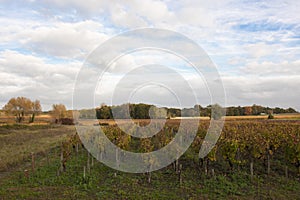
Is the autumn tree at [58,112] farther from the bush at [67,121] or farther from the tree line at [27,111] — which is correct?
the bush at [67,121]

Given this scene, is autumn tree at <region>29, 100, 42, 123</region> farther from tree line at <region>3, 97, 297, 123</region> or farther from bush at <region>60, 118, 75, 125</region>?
bush at <region>60, 118, 75, 125</region>

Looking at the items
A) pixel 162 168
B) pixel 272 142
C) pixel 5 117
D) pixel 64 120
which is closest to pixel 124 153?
pixel 162 168

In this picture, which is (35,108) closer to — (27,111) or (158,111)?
(27,111)

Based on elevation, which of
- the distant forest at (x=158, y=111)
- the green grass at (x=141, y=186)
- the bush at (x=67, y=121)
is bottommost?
the green grass at (x=141, y=186)

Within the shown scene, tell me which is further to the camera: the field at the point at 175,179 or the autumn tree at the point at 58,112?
the autumn tree at the point at 58,112

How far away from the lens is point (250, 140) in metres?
16.5

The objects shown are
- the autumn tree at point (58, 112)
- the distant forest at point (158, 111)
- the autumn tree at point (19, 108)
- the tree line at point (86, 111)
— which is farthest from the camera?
the autumn tree at point (58, 112)

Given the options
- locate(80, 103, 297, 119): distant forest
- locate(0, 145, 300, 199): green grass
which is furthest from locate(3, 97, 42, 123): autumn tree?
locate(0, 145, 300, 199): green grass

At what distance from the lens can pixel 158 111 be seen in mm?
40500

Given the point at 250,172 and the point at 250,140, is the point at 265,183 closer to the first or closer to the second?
the point at 250,172

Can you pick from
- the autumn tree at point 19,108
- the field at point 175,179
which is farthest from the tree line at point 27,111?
the field at point 175,179

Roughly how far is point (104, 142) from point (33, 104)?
215 ft

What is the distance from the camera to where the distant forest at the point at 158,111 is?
33.9 meters

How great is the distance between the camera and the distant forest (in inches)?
1334
